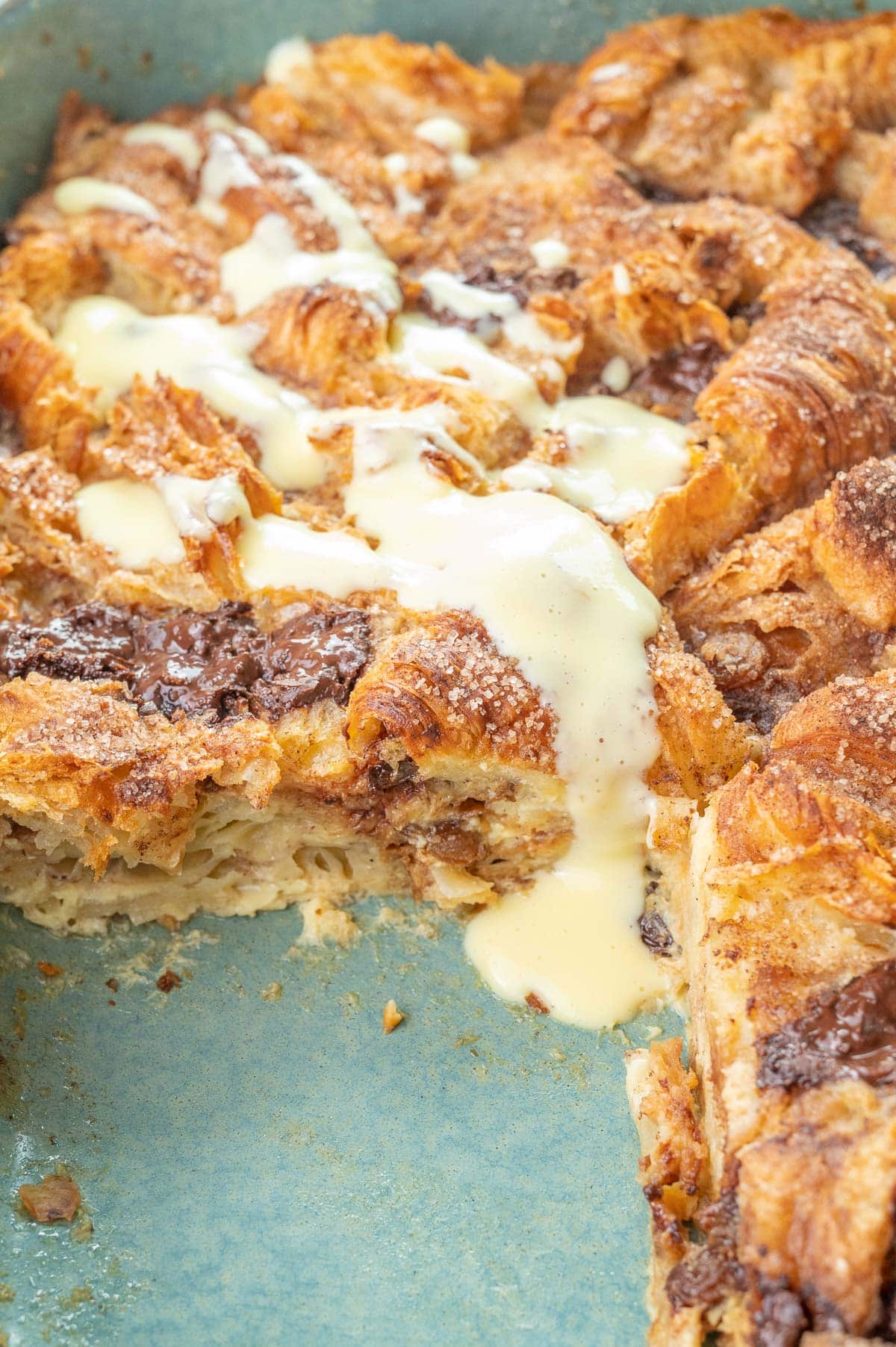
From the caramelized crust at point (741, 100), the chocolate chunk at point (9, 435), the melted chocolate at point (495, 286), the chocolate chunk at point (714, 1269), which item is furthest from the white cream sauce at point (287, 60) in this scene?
the chocolate chunk at point (714, 1269)

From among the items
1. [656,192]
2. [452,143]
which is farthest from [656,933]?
[452,143]

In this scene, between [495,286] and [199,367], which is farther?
[495,286]

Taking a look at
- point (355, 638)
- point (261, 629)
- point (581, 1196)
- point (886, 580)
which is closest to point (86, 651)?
point (261, 629)

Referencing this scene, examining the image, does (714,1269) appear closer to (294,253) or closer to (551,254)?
(551,254)

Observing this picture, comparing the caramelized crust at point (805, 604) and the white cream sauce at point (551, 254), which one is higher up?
the white cream sauce at point (551, 254)

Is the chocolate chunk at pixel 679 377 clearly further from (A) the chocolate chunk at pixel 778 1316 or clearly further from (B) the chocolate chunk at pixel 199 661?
(A) the chocolate chunk at pixel 778 1316

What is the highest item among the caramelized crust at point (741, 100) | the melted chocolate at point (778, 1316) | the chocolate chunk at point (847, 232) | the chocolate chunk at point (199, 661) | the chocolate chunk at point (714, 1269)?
the caramelized crust at point (741, 100)
